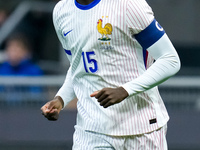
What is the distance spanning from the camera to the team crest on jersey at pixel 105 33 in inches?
144

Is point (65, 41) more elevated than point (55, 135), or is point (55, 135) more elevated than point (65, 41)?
point (65, 41)

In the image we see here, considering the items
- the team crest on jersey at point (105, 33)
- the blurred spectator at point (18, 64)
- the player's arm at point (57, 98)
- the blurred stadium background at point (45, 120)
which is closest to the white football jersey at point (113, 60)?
the team crest on jersey at point (105, 33)

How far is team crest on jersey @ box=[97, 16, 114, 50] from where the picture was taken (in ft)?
12.0

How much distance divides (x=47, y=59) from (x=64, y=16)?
503 cm

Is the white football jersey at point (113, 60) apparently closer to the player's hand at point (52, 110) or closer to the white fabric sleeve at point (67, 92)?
the player's hand at point (52, 110)

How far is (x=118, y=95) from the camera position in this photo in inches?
138

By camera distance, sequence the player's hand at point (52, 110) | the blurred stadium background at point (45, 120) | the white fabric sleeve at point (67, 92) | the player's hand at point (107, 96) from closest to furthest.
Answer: the player's hand at point (107, 96)
the player's hand at point (52, 110)
the white fabric sleeve at point (67, 92)
the blurred stadium background at point (45, 120)

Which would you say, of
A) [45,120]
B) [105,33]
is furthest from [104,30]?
[45,120]

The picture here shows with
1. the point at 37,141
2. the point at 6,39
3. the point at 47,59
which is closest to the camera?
the point at 37,141

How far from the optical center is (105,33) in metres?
3.67

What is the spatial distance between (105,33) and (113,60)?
6.7 inches

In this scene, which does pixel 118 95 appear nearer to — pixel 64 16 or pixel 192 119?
pixel 64 16

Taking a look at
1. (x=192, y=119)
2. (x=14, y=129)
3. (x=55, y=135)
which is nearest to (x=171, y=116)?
(x=192, y=119)

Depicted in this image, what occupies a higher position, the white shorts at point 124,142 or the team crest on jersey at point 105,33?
the team crest on jersey at point 105,33
